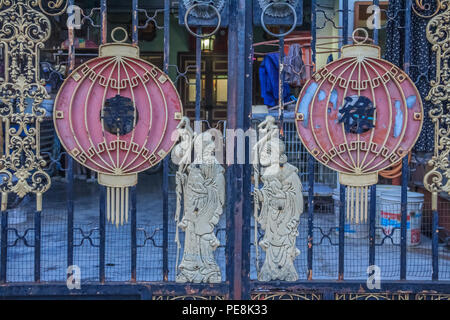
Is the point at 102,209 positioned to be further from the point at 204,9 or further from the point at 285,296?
the point at 204,9

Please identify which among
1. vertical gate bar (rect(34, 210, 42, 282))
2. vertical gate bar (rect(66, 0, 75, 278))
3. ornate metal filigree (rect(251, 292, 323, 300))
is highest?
vertical gate bar (rect(66, 0, 75, 278))

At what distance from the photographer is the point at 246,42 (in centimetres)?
342

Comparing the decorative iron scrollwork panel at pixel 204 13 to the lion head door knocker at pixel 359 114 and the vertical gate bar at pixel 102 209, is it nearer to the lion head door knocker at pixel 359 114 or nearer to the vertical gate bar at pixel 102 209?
the vertical gate bar at pixel 102 209

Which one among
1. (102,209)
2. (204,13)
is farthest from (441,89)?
(102,209)

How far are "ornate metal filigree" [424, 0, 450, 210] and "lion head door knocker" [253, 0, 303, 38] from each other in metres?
0.99

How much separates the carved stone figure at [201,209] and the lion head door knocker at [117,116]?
0.20m

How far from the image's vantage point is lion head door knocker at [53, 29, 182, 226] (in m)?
3.43

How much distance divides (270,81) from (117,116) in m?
3.65

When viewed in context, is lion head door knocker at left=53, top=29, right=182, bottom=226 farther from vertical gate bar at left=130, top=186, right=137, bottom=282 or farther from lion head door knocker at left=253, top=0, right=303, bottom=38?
lion head door knocker at left=253, top=0, right=303, bottom=38

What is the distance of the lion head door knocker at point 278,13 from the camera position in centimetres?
339

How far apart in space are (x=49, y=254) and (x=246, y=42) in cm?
295

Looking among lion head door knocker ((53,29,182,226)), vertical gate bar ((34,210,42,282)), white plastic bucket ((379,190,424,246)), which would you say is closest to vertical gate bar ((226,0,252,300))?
lion head door knocker ((53,29,182,226))

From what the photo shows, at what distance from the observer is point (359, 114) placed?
346cm

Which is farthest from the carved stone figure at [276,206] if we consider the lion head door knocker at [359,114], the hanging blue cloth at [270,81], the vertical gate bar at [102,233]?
the hanging blue cloth at [270,81]
